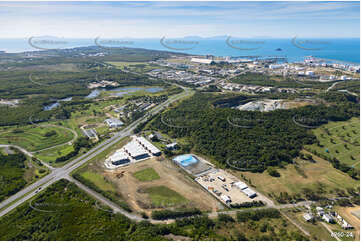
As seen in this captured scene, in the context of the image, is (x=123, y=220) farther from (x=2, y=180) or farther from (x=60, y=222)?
(x=2, y=180)

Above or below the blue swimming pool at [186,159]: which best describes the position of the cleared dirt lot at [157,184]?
below

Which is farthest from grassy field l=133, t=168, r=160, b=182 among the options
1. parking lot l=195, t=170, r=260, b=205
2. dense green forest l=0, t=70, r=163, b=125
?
dense green forest l=0, t=70, r=163, b=125

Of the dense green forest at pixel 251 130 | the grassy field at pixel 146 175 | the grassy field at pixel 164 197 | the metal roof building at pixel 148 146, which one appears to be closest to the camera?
the grassy field at pixel 164 197

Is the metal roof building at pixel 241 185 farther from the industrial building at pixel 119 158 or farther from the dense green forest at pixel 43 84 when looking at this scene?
the dense green forest at pixel 43 84

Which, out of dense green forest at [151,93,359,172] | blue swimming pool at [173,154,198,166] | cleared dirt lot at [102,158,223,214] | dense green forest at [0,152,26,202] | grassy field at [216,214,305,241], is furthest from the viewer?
dense green forest at [151,93,359,172]

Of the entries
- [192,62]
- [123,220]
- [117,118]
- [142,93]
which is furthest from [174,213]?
[192,62]

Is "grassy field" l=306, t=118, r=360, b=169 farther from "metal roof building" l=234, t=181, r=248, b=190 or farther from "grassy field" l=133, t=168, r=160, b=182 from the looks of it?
"grassy field" l=133, t=168, r=160, b=182

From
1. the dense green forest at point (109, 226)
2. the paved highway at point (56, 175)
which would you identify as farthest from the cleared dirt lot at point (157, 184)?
the paved highway at point (56, 175)

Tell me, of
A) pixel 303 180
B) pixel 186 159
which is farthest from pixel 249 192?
pixel 186 159
